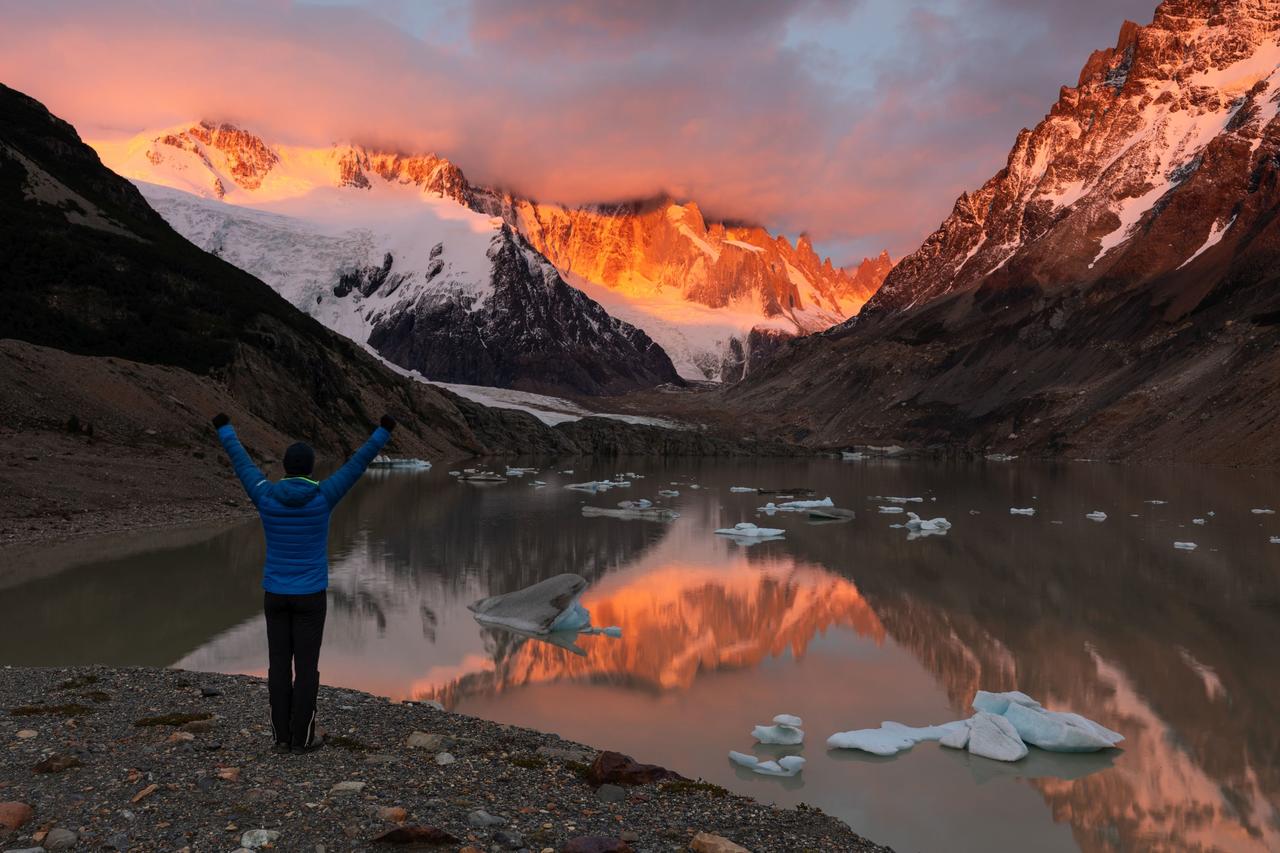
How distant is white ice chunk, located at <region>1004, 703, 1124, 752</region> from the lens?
36.7 feet

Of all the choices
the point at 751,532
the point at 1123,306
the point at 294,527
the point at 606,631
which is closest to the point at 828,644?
the point at 606,631

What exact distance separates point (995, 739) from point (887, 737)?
3.92ft

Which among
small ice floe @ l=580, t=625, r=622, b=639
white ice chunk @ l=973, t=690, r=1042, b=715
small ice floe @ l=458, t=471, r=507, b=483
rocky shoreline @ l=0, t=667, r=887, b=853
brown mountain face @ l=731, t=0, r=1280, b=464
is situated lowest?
small ice floe @ l=580, t=625, r=622, b=639

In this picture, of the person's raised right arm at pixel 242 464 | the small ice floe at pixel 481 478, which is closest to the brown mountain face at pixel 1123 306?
the small ice floe at pixel 481 478

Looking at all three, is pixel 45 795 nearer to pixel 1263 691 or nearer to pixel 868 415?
pixel 1263 691

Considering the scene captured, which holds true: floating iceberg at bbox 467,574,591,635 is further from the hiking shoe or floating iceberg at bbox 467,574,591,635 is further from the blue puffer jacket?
the blue puffer jacket

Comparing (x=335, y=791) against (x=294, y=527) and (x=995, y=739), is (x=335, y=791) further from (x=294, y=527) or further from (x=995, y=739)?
(x=995, y=739)

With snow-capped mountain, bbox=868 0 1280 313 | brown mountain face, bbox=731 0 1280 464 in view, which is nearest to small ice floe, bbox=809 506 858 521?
brown mountain face, bbox=731 0 1280 464

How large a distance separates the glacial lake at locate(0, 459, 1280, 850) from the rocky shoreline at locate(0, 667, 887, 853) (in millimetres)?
1677

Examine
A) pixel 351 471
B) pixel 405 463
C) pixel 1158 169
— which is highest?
pixel 1158 169

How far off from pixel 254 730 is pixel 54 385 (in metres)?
37.8

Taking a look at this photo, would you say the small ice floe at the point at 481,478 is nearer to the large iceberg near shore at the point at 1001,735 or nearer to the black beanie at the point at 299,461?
the large iceberg near shore at the point at 1001,735

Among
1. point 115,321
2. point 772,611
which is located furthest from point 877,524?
point 115,321

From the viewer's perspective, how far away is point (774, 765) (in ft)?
33.8
